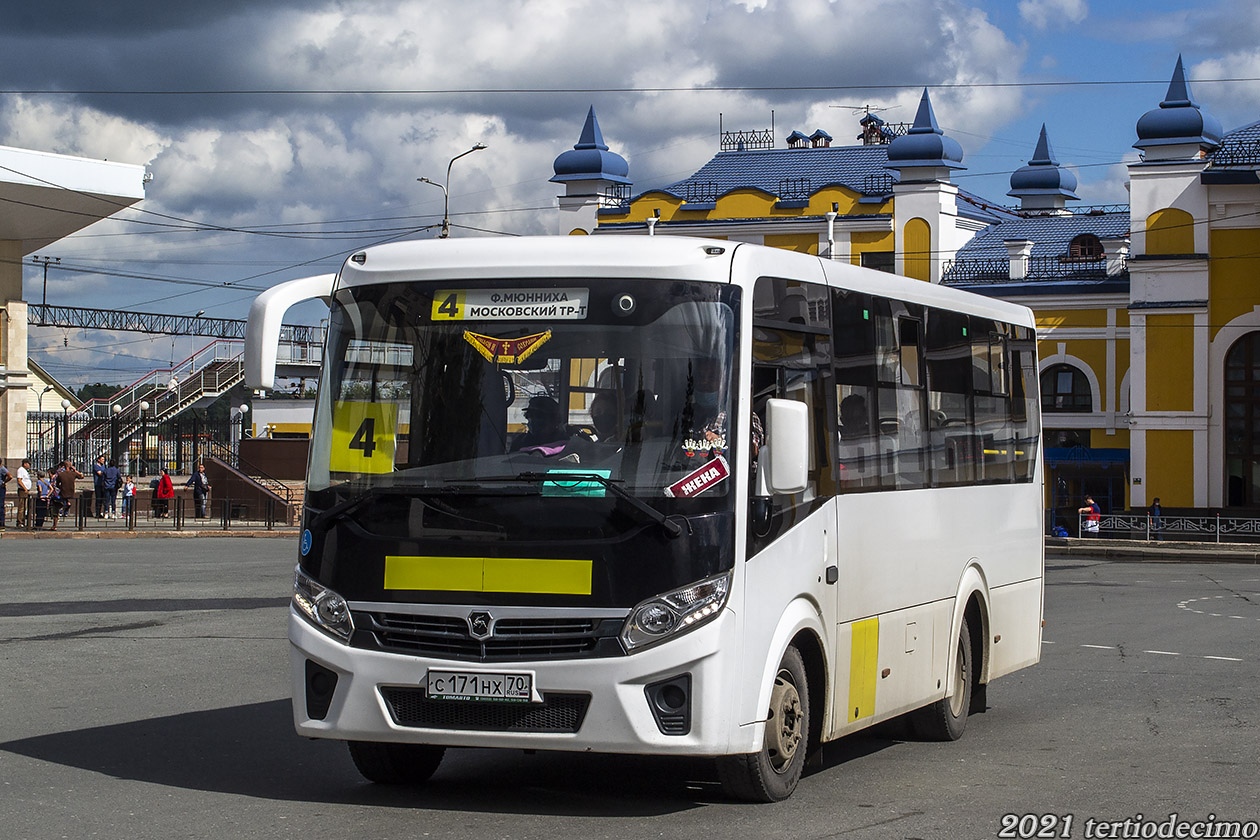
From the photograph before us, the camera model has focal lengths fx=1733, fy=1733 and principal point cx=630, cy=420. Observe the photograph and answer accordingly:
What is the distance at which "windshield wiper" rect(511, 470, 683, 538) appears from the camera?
7828 mm

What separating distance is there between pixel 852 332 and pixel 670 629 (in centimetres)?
250

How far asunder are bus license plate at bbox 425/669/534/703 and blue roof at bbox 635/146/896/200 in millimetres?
56823

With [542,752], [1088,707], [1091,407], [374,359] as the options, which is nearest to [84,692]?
[542,752]

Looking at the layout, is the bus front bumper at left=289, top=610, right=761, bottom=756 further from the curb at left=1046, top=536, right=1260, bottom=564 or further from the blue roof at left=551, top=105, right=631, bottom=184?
the blue roof at left=551, top=105, right=631, bottom=184

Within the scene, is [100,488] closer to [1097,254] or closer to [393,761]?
[1097,254]

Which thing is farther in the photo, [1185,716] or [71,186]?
[71,186]

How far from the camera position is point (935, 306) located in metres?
11.0

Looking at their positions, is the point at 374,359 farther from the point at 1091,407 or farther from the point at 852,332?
the point at 1091,407

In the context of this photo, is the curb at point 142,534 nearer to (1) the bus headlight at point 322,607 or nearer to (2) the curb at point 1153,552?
(2) the curb at point 1153,552

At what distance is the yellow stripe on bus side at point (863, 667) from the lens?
9250 mm

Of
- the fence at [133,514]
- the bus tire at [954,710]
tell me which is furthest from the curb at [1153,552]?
the bus tire at [954,710]

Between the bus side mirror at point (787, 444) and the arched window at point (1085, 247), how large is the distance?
54.1m

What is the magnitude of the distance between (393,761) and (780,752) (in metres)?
1.97

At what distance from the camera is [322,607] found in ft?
27.2
